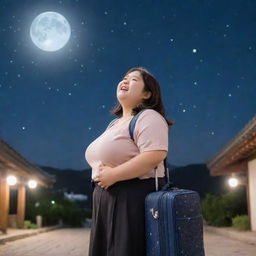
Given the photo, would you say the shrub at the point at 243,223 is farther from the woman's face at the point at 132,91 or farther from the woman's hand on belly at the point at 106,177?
the woman's hand on belly at the point at 106,177

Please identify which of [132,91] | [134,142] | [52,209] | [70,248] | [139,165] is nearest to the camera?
[139,165]

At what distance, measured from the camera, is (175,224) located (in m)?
1.97

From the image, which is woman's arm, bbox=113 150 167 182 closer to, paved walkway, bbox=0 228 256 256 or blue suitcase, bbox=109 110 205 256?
blue suitcase, bbox=109 110 205 256

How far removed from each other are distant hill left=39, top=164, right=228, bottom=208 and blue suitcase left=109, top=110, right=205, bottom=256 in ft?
166

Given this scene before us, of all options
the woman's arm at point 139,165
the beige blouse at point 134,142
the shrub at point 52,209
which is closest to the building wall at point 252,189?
the shrub at point 52,209

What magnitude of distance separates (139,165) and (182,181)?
5682 cm

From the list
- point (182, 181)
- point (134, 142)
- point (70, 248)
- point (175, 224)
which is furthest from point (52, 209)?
point (182, 181)

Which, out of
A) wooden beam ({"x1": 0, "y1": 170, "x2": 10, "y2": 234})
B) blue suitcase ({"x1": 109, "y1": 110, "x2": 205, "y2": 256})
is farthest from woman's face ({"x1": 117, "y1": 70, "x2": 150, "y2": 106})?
wooden beam ({"x1": 0, "y1": 170, "x2": 10, "y2": 234})

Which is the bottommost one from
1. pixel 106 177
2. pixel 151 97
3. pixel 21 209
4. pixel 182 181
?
pixel 106 177

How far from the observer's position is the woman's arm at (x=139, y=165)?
84.1 inches

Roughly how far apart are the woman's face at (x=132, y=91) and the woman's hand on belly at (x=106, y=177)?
411 millimetres

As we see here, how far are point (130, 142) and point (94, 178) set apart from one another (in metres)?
0.26

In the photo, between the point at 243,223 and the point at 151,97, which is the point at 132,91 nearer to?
the point at 151,97

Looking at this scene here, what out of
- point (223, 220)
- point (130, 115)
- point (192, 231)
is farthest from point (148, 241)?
point (223, 220)
